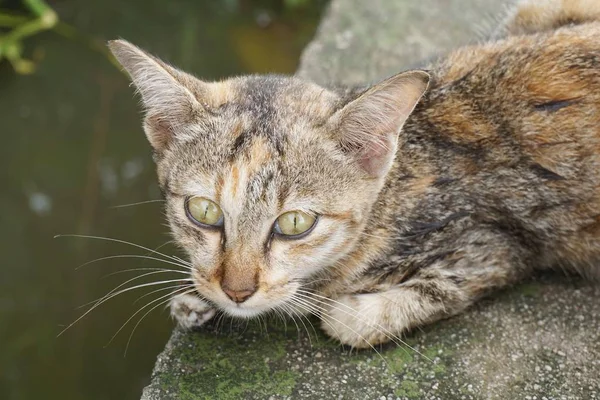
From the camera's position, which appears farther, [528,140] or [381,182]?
[528,140]

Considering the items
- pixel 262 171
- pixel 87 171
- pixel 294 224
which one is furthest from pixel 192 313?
pixel 87 171

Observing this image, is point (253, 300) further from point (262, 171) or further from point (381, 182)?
Answer: point (381, 182)

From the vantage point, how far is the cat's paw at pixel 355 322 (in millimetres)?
3047

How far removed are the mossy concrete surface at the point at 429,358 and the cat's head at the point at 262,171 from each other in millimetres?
285

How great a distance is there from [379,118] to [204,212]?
74 centimetres

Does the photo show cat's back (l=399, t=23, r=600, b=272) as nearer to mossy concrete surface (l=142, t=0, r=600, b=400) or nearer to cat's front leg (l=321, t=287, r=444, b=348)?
mossy concrete surface (l=142, t=0, r=600, b=400)

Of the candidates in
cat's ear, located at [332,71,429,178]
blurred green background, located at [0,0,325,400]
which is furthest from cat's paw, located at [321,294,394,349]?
blurred green background, located at [0,0,325,400]

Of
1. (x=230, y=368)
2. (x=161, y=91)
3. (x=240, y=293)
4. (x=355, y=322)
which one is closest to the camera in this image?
(x=240, y=293)

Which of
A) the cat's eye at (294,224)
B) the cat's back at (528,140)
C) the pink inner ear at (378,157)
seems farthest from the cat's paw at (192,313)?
the cat's back at (528,140)

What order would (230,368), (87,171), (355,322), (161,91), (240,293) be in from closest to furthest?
(240,293) → (161,91) → (230,368) → (355,322) → (87,171)

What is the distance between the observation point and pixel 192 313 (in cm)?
309

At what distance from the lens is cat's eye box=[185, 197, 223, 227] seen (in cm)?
278

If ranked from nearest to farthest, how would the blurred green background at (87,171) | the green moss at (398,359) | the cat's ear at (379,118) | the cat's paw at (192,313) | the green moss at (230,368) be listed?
the cat's ear at (379,118)
the green moss at (230,368)
the green moss at (398,359)
the cat's paw at (192,313)
the blurred green background at (87,171)

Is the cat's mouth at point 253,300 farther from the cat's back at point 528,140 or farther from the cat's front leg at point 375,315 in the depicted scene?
the cat's back at point 528,140
